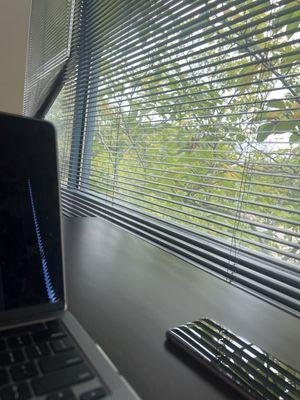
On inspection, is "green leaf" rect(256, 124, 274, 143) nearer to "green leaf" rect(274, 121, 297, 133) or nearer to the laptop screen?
"green leaf" rect(274, 121, 297, 133)

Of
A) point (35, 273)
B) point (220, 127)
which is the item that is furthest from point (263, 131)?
point (35, 273)

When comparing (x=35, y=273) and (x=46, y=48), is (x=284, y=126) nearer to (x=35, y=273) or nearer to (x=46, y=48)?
(x=35, y=273)

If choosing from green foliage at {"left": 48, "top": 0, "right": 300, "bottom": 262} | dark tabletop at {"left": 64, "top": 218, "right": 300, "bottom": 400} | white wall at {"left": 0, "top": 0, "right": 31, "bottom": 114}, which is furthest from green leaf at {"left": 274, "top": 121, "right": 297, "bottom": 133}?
white wall at {"left": 0, "top": 0, "right": 31, "bottom": 114}

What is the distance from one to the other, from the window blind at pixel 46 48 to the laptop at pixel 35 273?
1.97 m

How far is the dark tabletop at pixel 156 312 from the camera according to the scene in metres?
0.41

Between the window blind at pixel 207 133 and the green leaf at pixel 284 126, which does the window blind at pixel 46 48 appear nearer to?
the window blind at pixel 207 133

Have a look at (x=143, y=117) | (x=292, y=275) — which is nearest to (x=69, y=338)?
(x=292, y=275)

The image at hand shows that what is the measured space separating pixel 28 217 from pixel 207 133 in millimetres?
795

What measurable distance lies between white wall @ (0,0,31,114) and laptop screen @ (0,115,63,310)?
148cm

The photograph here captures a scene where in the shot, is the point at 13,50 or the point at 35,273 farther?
the point at 13,50

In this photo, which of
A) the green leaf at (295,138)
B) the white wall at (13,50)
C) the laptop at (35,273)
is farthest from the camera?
the white wall at (13,50)

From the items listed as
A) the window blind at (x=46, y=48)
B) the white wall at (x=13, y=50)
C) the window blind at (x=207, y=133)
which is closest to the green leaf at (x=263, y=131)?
the window blind at (x=207, y=133)

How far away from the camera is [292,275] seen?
2.76 ft

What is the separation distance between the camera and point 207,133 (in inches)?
44.8
